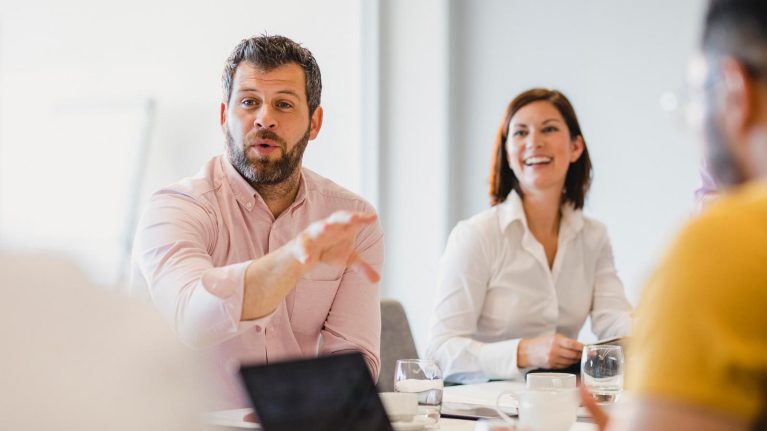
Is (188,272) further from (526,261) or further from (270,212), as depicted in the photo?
(526,261)

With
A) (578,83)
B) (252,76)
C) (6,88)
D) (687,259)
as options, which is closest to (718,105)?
(687,259)

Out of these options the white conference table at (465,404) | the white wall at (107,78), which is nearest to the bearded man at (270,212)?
the white conference table at (465,404)

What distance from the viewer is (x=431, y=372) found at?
173 cm

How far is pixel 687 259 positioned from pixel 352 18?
3827 millimetres

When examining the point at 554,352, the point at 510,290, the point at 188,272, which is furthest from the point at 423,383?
the point at 510,290

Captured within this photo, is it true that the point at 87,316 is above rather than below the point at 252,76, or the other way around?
below

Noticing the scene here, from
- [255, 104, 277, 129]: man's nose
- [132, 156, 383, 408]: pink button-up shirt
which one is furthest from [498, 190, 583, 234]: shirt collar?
[255, 104, 277, 129]: man's nose

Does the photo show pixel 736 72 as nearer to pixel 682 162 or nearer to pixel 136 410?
pixel 136 410

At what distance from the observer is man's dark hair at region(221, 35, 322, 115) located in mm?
2404

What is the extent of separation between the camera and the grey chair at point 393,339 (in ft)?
9.32

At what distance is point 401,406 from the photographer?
160 cm

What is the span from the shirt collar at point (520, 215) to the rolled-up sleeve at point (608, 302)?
111mm

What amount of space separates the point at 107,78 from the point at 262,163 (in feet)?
5.15

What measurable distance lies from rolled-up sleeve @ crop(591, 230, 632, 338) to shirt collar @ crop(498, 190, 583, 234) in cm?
11
